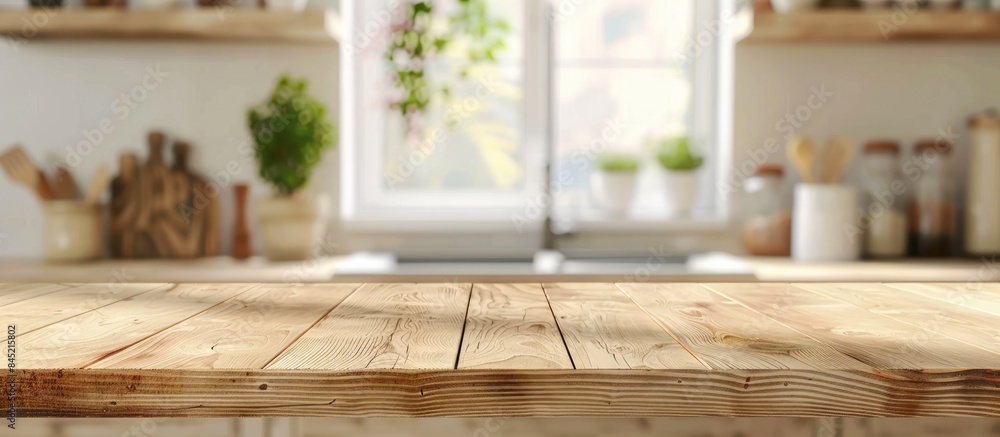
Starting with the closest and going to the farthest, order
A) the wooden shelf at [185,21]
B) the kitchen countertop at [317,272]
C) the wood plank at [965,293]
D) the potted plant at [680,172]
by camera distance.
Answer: the wood plank at [965,293] → the kitchen countertop at [317,272] → the wooden shelf at [185,21] → the potted plant at [680,172]

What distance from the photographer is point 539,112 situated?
234 centimetres

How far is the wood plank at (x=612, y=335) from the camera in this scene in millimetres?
624

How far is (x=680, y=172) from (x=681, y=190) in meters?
0.05

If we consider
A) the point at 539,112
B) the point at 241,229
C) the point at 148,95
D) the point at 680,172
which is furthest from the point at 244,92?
the point at 680,172

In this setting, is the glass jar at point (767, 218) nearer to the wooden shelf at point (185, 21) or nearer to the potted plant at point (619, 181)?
the potted plant at point (619, 181)

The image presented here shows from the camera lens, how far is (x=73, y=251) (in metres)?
2.01

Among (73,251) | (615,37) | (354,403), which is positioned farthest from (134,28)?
(354,403)

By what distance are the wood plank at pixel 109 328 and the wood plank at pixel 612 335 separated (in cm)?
40

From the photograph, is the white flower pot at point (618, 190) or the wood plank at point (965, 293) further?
the white flower pot at point (618, 190)

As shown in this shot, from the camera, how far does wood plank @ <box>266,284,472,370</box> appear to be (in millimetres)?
623

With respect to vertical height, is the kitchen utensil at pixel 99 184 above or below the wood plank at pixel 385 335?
above

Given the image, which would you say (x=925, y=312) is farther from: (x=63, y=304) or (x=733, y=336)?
(x=63, y=304)

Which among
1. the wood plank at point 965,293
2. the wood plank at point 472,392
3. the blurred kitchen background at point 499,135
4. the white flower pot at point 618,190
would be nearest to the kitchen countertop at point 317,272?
the blurred kitchen background at point 499,135

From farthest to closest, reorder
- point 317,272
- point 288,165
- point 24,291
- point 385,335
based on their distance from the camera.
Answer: point 288,165
point 317,272
point 24,291
point 385,335
